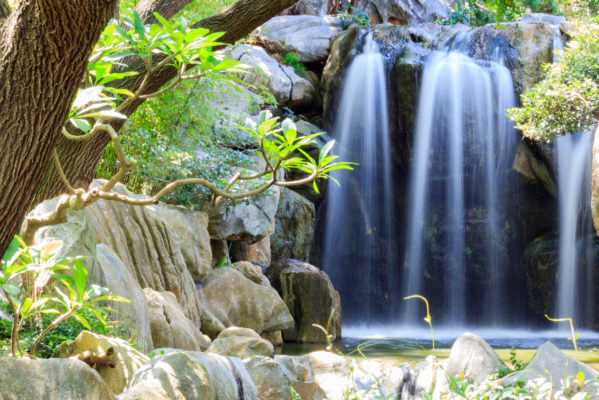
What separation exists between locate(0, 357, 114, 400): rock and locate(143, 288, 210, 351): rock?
3082 mm

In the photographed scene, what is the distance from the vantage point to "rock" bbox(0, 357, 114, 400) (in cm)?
222

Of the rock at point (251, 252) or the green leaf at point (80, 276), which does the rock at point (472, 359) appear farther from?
the rock at point (251, 252)

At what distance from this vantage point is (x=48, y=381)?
7.67 ft

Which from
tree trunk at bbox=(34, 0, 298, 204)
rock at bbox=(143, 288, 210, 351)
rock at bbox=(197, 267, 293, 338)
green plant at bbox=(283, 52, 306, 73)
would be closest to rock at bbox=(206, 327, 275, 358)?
rock at bbox=(143, 288, 210, 351)

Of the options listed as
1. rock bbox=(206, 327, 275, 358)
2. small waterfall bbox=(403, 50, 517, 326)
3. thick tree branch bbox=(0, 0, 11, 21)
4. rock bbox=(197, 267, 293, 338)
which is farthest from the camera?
small waterfall bbox=(403, 50, 517, 326)

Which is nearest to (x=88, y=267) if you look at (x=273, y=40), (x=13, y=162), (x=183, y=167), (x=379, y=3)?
(x=13, y=162)

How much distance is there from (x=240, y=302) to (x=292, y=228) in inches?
182

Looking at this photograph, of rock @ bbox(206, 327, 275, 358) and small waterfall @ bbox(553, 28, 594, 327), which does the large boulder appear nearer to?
rock @ bbox(206, 327, 275, 358)

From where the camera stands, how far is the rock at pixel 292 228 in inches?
550

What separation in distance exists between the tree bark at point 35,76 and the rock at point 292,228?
12.0 meters

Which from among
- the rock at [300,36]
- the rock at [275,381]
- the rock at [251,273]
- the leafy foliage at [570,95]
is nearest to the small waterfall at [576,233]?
the leafy foliage at [570,95]

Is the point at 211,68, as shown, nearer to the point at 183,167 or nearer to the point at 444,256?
the point at 183,167

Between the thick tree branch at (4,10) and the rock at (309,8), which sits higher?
the rock at (309,8)

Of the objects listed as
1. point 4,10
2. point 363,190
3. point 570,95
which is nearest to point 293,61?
point 363,190
